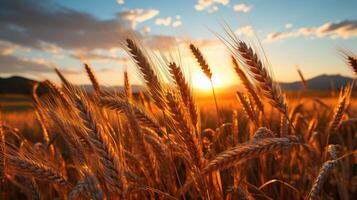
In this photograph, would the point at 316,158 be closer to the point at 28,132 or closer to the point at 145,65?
the point at 145,65

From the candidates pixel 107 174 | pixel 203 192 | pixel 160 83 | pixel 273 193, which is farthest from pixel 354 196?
pixel 107 174

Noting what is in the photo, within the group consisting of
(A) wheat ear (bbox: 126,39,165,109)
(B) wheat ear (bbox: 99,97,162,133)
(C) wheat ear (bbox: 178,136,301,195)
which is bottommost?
(C) wheat ear (bbox: 178,136,301,195)

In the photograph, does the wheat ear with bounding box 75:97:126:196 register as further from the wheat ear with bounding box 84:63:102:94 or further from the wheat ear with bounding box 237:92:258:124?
the wheat ear with bounding box 237:92:258:124

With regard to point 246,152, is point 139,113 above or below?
above

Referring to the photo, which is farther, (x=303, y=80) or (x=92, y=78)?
(x=303, y=80)

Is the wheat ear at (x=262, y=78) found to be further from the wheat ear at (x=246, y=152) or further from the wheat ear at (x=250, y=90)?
the wheat ear at (x=250, y=90)

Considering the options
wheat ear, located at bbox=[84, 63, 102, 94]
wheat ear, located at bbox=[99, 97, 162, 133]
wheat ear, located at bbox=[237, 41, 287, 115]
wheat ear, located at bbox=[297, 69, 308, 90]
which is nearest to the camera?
wheat ear, located at bbox=[237, 41, 287, 115]

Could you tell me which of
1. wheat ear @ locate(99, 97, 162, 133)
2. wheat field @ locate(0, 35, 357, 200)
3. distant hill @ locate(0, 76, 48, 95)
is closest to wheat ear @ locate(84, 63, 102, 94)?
wheat field @ locate(0, 35, 357, 200)

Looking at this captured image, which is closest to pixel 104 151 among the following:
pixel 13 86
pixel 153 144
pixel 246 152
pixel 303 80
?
pixel 246 152

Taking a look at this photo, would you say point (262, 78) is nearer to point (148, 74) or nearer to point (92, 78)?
point (148, 74)

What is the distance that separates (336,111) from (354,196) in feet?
4.50

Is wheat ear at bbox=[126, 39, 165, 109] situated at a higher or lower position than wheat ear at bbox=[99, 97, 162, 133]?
higher

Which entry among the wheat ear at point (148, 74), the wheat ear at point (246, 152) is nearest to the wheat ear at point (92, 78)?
the wheat ear at point (148, 74)

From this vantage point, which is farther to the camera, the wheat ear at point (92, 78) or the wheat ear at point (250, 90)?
the wheat ear at point (92, 78)
